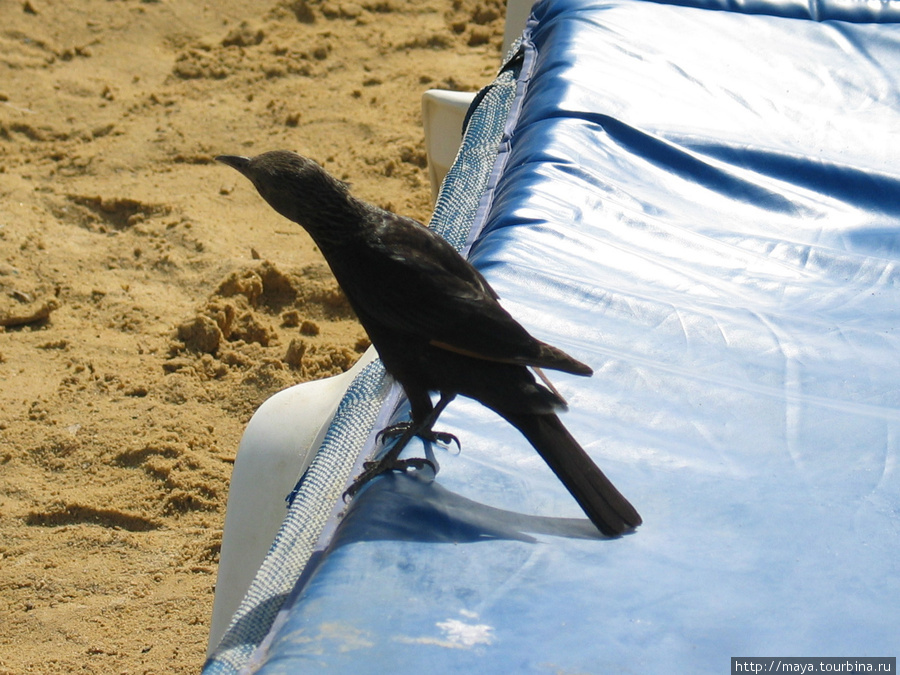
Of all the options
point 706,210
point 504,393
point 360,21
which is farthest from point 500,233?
point 360,21

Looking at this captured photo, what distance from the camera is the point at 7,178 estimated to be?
215 inches

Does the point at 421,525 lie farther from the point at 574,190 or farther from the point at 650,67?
the point at 650,67

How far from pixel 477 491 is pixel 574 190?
1465mm

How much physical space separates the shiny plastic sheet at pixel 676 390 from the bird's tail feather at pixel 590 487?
51 millimetres

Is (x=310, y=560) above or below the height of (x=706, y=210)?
below

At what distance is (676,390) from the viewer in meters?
2.52

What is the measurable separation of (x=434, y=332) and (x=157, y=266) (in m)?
3.02

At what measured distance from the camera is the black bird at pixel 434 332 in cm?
207

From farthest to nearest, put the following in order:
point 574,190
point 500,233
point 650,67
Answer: point 650,67 < point 574,190 < point 500,233

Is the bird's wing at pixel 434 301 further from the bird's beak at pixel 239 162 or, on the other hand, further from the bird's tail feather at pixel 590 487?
the bird's beak at pixel 239 162

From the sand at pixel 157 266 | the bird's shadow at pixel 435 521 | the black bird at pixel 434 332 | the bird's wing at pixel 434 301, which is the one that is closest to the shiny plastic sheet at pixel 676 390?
the bird's shadow at pixel 435 521

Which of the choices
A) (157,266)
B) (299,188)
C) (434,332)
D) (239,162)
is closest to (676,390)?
(434,332)

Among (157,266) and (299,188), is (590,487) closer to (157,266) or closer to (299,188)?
(299,188)

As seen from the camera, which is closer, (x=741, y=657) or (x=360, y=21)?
(x=741, y=657)
